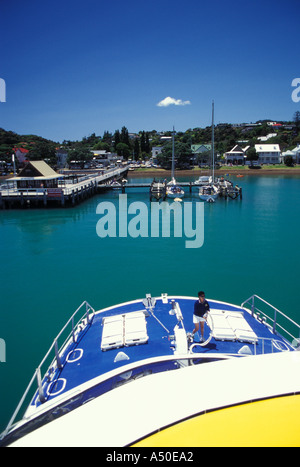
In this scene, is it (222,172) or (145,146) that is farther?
(145,146)

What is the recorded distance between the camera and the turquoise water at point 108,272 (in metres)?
15.0

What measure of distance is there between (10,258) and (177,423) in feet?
86.8

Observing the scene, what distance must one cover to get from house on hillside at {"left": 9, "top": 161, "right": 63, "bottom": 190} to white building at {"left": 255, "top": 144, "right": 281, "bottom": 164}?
98944 millimetres

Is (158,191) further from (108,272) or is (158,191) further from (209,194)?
(108,272)

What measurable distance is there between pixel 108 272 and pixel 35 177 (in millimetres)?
37856

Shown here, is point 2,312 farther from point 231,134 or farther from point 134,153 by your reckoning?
point 231,134

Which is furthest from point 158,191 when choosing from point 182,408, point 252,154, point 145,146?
point 145,146

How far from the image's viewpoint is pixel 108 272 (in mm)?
22516

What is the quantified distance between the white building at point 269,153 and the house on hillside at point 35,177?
3895 inches

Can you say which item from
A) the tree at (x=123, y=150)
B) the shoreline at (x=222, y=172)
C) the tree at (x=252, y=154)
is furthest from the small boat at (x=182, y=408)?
the tree at (x=123, y=150)

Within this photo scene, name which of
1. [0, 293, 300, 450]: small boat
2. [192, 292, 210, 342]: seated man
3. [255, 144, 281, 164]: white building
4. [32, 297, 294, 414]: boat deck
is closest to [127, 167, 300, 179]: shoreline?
[255, 144, 281, 164]: white building

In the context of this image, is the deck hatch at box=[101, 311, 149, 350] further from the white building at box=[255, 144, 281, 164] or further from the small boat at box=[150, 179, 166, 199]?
the white building at box=[255, 144, 281, 164]

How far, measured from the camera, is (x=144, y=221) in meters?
41.6
